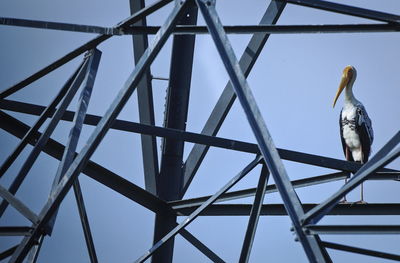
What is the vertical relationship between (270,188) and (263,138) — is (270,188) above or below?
above

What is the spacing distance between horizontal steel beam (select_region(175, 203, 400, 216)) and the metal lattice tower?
0.4 inches

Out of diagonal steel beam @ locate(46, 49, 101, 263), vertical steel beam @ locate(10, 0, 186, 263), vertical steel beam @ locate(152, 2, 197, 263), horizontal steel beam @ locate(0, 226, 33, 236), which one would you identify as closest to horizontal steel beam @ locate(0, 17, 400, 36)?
diagonal steel beam @ locate(46, 49, 101, 263)

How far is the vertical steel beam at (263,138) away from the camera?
6.84m

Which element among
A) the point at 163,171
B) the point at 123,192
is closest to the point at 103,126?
the point at 123,192

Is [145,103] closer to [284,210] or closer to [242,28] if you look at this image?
[284,210]

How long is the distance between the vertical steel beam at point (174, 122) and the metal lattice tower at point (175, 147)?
0.04 feet

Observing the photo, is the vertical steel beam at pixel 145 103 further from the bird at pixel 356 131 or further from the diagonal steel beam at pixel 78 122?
the bird at pixel 356 131

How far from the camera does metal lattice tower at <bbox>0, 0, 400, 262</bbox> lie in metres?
7.22

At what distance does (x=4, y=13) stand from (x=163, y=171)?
17351 mm

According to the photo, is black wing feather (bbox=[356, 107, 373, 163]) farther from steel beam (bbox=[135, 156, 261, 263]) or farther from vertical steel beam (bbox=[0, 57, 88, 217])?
vertical steel beam (bbox=[0, 57, 88, 217])

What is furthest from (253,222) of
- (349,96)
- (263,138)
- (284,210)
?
(349,96)

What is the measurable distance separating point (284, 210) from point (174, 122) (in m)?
1.76

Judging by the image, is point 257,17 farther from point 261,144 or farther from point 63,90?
point 261,144

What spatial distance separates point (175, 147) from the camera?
36.7ft
